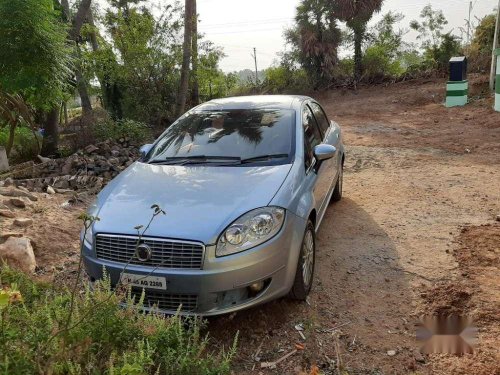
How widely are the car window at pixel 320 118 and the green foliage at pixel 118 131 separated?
6479 millimetres

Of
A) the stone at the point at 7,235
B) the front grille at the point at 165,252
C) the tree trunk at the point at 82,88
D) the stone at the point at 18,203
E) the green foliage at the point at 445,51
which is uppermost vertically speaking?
the green foliage at the point at 445,51

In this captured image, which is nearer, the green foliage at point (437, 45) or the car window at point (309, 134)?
the car window at point (309, 134)

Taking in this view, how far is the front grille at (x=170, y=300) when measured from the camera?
288 centimetres

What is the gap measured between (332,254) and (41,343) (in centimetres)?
295

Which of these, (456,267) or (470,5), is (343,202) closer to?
(456,267)

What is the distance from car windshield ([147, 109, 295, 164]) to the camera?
12.8 ft

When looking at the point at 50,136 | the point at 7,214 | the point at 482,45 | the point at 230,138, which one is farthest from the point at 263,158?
the point at 482,45

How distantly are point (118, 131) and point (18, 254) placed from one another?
7180 millimetres

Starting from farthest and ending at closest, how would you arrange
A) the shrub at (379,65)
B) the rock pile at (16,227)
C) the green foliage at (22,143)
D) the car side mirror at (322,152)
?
the shrub at (379,65)
the green foliage at (22,143)
the rock pile at (16,227)
the car side mirror at (322,152)

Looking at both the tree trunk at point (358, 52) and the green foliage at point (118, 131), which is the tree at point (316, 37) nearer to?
the tree trunk at point (358, 52)

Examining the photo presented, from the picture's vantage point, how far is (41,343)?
1.99 m

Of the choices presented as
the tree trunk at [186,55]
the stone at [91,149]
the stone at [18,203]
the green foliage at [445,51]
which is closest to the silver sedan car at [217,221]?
the stone at [18,203]

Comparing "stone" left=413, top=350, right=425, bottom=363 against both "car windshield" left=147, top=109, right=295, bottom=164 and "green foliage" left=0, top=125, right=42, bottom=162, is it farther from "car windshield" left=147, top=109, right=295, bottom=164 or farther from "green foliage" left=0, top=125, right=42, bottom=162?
"green foliage" left=0, top=125, right=42, bottom=162

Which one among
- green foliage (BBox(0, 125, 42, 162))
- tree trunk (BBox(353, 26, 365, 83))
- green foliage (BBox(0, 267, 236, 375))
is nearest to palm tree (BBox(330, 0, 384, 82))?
tree trunk (BBox(353, 26, 365, 83))
